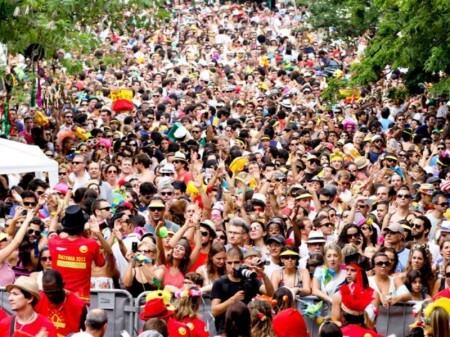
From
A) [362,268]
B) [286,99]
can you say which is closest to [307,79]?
[286,99]

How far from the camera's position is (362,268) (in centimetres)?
1371

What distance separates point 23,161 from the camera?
1892 centimetres

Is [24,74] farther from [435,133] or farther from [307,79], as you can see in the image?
[307,79]

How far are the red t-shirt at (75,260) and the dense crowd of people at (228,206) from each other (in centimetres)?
1

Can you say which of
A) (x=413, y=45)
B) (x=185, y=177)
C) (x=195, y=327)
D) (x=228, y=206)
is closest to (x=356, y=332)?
(x=195, y=327)

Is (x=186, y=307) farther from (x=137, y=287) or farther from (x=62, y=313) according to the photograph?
(x=137, y=287)

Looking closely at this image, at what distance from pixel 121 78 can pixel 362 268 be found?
67.6 feet

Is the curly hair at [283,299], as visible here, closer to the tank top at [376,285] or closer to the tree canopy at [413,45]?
the tank top at [376,285]

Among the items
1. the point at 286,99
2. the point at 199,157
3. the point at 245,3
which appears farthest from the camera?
the point at 245,3

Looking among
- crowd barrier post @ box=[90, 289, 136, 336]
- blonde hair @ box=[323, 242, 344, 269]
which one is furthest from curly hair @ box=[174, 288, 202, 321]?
blonde hair @ box=[323, 242, 344, 269]

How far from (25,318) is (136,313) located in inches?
98.3

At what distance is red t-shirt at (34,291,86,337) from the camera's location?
39.5 ft

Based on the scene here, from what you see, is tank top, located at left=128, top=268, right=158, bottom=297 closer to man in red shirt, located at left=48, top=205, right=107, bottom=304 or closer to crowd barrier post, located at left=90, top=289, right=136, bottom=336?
crowd barrier post, located at left=90, top=289, right=136, bottom=336

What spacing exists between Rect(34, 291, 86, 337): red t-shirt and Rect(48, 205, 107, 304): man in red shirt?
1.16m
